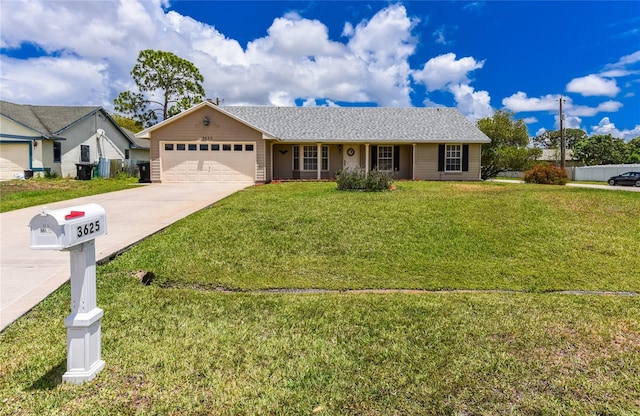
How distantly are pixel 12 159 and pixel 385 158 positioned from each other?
21714 millimetres

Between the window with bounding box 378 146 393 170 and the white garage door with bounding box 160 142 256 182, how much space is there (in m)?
7.06

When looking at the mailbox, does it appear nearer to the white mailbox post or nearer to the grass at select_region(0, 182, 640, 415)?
the white mailbox post

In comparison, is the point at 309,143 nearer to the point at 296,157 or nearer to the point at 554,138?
the point at 296,157

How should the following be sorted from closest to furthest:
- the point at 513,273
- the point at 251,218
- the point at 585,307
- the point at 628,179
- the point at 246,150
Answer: the point at 585,307 → the point at 513,273 → the point at 251,218 → the point at 246,150 → the point at 628,179

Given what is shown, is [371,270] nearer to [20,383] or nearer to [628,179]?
[20,383]

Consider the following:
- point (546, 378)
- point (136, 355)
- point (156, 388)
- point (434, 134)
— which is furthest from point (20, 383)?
point (434, 134)

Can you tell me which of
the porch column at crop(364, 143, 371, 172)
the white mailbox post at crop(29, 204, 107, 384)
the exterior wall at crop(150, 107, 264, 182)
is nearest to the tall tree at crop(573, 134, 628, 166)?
the porch column at crop(364, 143, 371, 172)

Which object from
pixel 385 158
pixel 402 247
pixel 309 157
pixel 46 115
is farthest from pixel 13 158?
pixel 402 247

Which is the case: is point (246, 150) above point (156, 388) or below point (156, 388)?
above

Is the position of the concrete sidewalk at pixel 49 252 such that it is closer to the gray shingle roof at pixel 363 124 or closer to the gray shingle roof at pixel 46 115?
the gray shingle roof at pixel 363 124

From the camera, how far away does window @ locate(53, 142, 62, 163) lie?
24.7 m

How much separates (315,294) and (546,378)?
104 inches

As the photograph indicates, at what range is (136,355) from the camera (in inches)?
125

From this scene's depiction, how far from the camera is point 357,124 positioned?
23.1m
